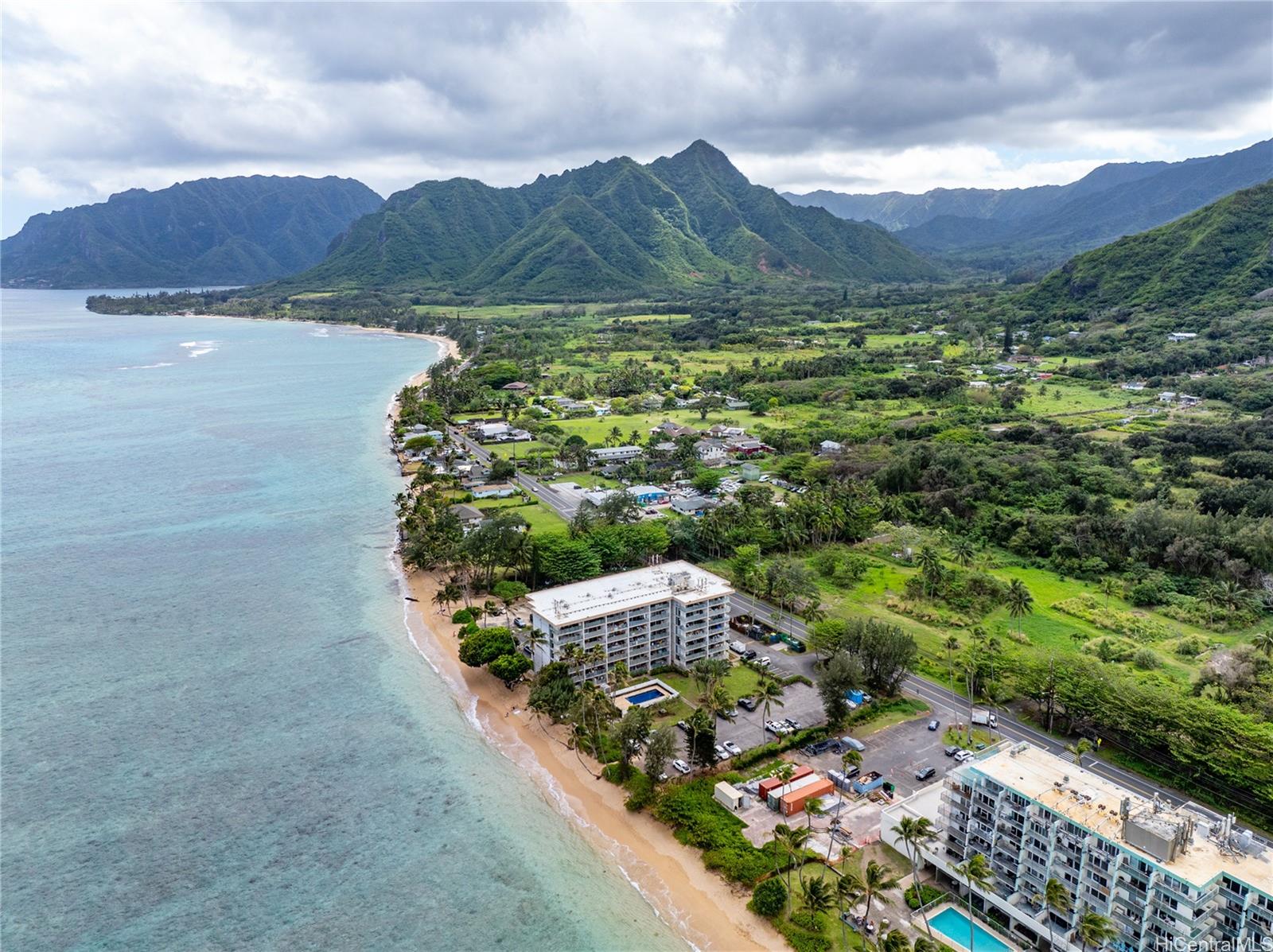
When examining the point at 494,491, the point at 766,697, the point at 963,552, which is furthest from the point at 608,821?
the point at 494,491

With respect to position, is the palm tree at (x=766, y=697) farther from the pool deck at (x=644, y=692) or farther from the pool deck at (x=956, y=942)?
the pool deck at (x=956, y=942)

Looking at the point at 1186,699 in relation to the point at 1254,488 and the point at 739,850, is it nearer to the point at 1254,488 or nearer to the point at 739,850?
the point at 739,850

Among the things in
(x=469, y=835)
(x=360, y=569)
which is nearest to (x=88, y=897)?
(x=469, y=835)

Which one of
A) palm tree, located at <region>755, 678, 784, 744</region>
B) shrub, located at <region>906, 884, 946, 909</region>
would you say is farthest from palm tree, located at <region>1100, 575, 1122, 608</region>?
shrub, located at <region>906, 884, 946, 909</region>

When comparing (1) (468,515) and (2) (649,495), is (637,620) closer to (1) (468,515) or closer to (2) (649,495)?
(1) (468,515)

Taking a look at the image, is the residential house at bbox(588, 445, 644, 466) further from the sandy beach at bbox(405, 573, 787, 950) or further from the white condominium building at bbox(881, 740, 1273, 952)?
the white condominium building at bbox(881, 740, 1273, 952)

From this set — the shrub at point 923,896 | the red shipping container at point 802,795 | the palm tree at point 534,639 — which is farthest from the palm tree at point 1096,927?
the palm tree at point 534,639
